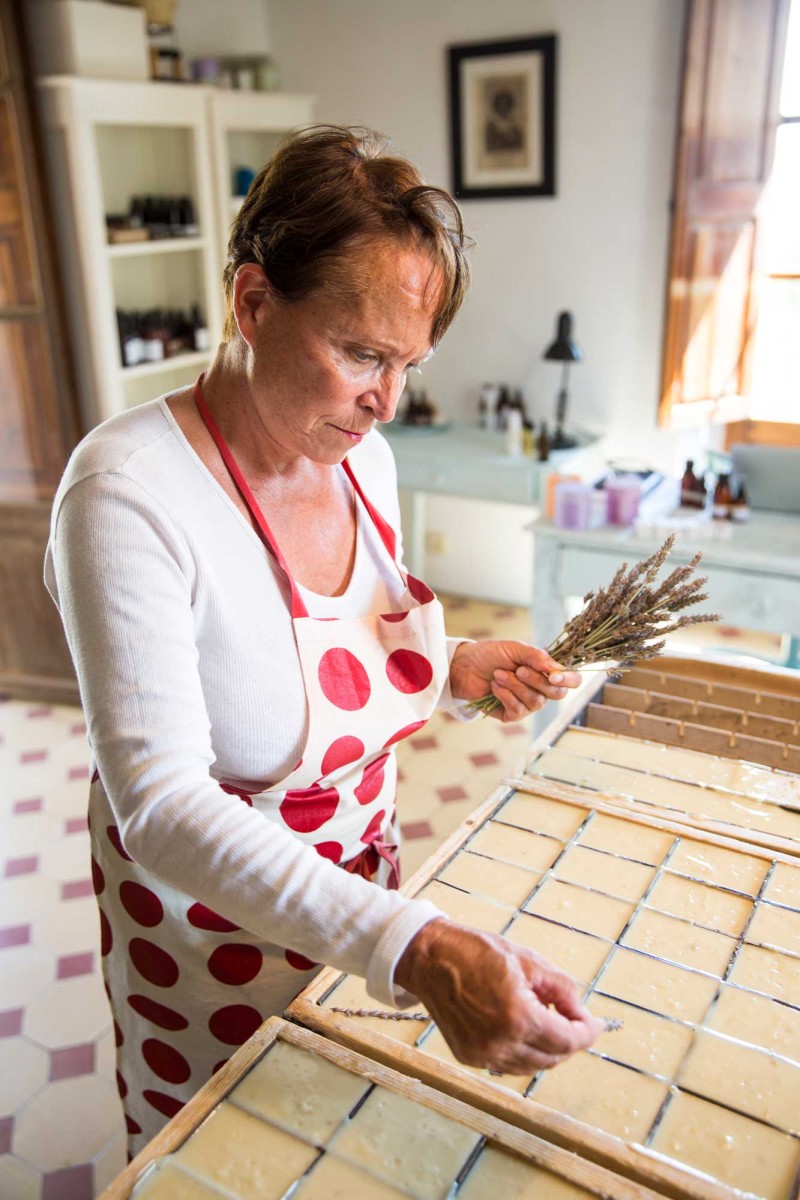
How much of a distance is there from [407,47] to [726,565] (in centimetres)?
298

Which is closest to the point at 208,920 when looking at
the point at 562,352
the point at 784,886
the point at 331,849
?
the point at 331,849

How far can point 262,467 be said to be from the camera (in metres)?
1.18

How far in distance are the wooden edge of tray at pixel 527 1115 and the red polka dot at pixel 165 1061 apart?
41 centimetres

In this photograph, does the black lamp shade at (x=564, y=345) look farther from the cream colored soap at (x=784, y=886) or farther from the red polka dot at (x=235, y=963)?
the red polka dot at (x=235, y=963)

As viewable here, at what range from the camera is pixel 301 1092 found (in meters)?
0.92

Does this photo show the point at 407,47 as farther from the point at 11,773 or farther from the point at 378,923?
the point at 378,923

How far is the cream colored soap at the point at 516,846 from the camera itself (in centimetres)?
122

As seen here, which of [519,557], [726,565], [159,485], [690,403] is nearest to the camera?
[159,485]

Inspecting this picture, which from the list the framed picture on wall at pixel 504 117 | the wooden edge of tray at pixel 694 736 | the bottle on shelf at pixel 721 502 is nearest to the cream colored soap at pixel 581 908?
the wooden edge of tray at pixel 694 736

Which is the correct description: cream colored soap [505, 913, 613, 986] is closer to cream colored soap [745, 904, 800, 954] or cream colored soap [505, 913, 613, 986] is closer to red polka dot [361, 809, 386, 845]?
cream colored soap [745, 904, 800, 954]

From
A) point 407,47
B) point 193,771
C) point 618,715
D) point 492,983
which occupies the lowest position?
point 618,715

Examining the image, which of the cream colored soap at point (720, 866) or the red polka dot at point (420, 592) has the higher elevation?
the red polka dot at point (420, 592)

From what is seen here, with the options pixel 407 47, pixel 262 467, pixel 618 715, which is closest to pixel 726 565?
pixel 618 715

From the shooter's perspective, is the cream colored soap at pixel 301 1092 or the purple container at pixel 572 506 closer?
the cream colored soap at pixel 301 1092
